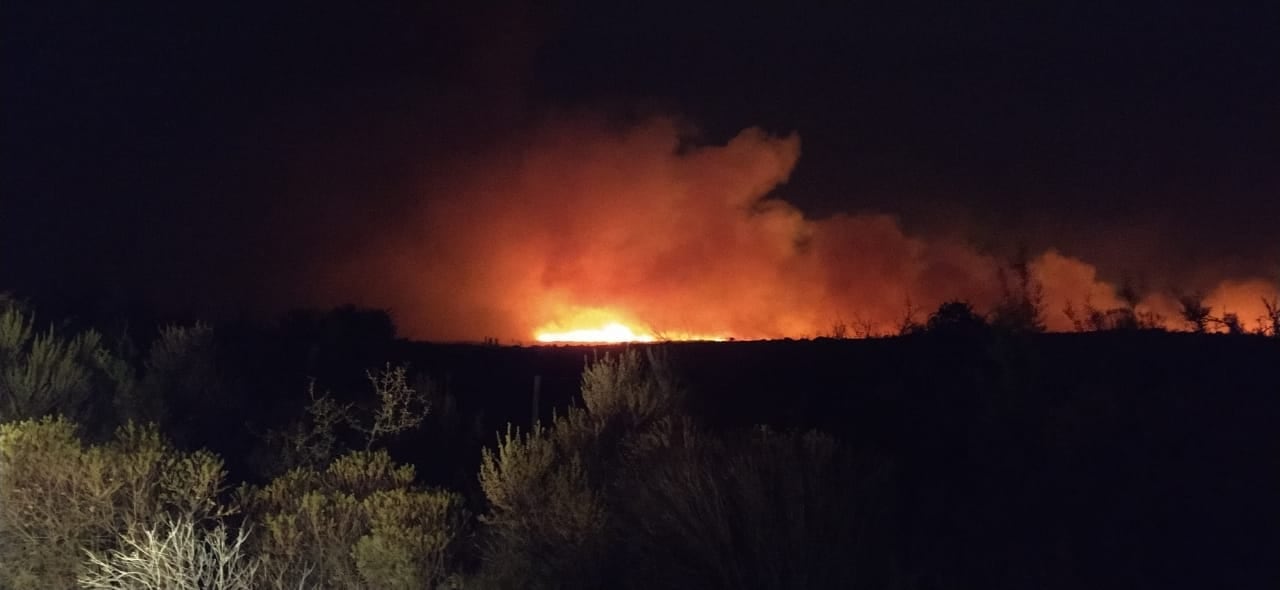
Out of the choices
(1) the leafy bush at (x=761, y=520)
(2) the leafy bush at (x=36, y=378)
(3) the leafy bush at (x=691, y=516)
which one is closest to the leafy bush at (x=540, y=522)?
(3) the leafy bush at (x=691, y=516)

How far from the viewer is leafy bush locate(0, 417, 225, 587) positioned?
9.36 m

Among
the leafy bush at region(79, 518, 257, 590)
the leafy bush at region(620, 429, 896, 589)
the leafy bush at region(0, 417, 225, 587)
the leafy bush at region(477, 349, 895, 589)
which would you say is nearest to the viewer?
the leafy bush at region(79, 518, 257, 590)

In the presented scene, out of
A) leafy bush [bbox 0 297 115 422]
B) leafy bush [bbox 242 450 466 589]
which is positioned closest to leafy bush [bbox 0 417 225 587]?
leafy bush [bbox 242 450 466 589]

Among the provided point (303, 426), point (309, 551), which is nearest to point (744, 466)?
point (309, 551)

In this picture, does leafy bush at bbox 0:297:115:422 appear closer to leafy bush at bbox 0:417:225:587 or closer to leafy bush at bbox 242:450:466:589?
leafy bush at bbox 0:417:225:587

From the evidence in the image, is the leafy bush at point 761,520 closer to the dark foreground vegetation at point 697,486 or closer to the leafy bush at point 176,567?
the dark foreground vegetation at point 697,486

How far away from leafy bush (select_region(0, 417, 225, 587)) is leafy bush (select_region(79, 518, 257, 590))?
822 mm

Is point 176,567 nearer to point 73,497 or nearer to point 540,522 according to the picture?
point 73,497

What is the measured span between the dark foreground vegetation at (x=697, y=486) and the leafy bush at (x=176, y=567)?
1.4 inches

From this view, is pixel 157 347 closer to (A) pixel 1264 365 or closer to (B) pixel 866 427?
(B) pixel 866 427

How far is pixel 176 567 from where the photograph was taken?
793 centimetres

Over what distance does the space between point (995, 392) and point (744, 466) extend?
6.79m

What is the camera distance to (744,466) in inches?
347

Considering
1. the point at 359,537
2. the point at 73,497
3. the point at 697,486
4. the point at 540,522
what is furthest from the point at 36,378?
the point at 697,486
